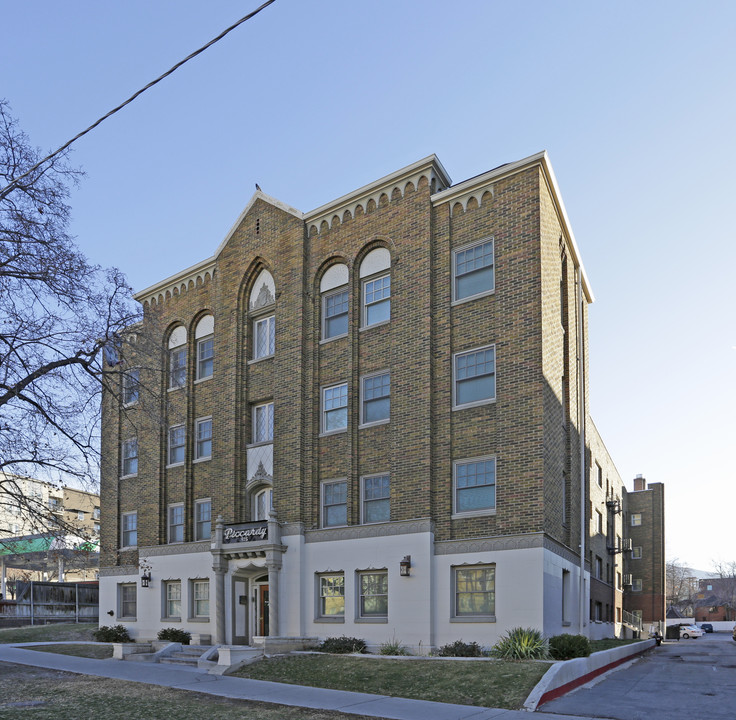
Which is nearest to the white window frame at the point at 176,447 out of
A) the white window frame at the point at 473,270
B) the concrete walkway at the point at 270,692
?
the concrete walkway at the point at 270,692

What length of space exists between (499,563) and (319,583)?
6.51m

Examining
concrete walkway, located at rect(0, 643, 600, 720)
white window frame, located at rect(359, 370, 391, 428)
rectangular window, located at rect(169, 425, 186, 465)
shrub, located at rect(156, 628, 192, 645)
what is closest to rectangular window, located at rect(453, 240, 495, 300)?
white window frame, located at rect(359, 370, 391, 428)

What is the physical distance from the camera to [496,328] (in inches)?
933

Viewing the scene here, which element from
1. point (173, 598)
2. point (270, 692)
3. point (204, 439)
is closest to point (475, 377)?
point (270, 692)

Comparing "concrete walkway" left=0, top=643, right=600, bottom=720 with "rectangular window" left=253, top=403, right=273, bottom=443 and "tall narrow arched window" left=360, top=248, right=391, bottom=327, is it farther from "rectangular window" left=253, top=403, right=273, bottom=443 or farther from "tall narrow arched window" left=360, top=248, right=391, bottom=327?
"tall narrow arched window" left=360, top=248, right=391, bottom=327

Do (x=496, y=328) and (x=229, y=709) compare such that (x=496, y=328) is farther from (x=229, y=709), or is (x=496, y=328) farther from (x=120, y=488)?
(x=120, y=488)

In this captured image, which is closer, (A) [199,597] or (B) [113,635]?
(A) [199,597]

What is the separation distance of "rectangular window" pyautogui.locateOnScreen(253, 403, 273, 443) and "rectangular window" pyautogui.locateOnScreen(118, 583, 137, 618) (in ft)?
29.4

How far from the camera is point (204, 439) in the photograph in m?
31.0

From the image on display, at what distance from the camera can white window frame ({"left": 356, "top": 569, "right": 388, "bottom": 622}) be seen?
2416 centimetres

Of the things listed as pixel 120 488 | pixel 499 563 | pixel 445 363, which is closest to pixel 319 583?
pixel 499 563

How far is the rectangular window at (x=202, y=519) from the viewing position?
98.4ft

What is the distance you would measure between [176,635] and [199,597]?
5.21 feet

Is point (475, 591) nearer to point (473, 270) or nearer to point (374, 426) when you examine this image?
point (374, 426)
